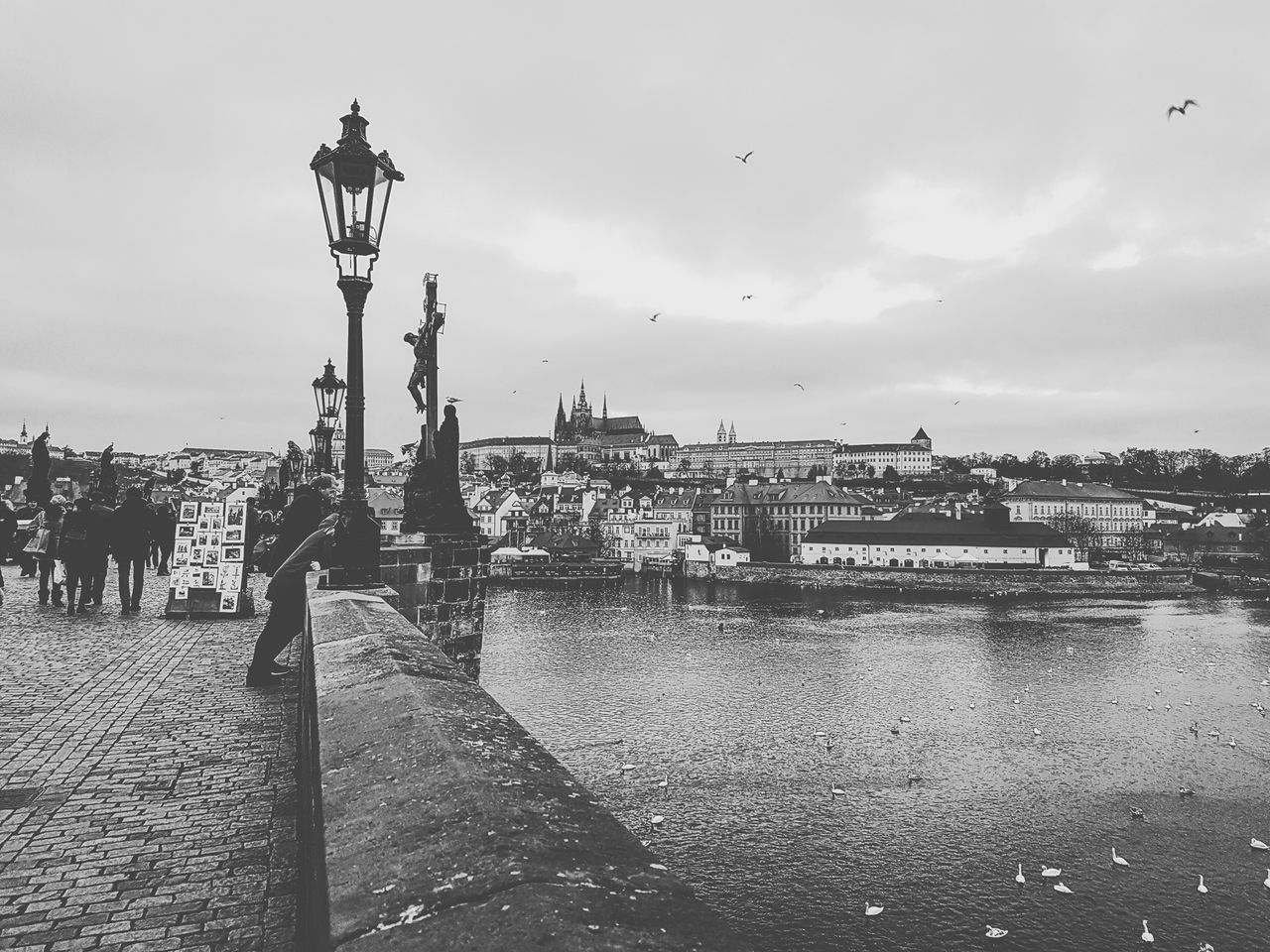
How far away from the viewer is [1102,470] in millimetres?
174750

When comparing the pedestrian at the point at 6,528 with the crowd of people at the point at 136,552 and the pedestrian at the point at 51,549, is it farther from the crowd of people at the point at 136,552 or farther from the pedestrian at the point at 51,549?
the pedestrian at the point at 51,549

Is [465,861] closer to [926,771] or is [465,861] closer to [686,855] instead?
[686,855]

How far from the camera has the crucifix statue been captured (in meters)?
13.4

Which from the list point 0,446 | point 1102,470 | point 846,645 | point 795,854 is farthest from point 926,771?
point 1102,470

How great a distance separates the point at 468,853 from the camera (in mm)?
1693

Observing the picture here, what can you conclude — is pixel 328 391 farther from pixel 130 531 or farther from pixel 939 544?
pixel 939 544

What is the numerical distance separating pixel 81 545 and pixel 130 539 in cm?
99

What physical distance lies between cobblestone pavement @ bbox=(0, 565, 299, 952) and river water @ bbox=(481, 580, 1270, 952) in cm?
729

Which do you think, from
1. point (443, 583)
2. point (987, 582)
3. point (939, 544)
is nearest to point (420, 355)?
point (443, 583)

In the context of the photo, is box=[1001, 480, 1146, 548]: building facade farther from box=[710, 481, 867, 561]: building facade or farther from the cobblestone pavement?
the cobblestone pavement

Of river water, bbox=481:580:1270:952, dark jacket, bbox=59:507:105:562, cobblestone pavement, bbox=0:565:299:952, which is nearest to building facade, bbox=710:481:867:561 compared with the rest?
river water, bbox=481:580:1270:952

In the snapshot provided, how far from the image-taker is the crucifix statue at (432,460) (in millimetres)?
13367

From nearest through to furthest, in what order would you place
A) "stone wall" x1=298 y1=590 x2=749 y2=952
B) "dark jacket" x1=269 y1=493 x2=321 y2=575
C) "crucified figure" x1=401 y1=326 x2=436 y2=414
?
"stone wall" x1=298 y1=590 x2=749 y2=952, "dark jacket" x1=269 y1=493 x2=321 y2=575, "crucified figure" x1=401 y1=326 x2=436 y2=414

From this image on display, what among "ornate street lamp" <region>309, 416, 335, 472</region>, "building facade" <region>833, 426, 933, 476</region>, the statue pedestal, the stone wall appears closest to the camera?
the stone wall
